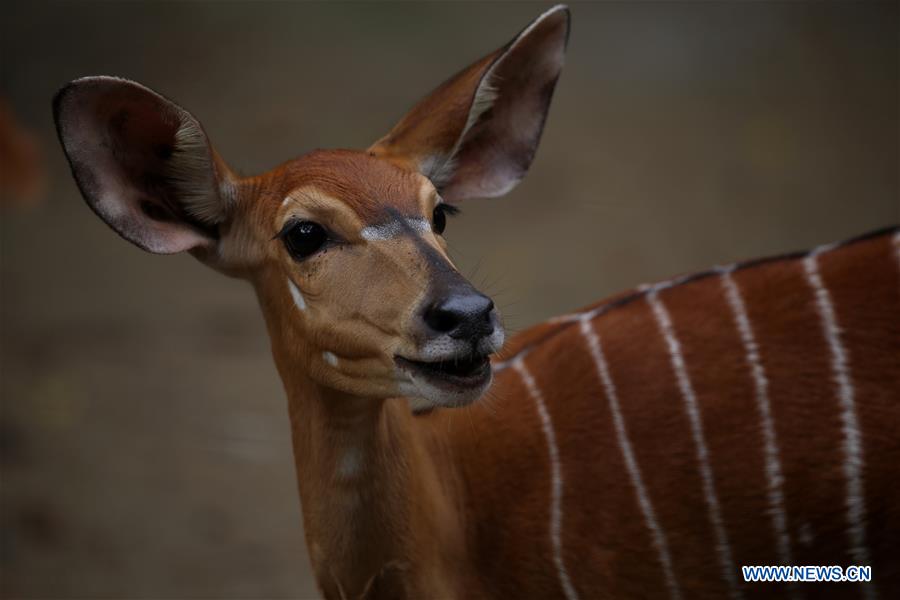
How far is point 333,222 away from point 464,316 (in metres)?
0.48

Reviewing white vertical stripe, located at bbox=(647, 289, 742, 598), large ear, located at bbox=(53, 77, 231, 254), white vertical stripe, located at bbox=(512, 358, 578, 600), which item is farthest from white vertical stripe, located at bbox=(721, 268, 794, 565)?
large ear, located at bbox=(53, 77, 231, 254)

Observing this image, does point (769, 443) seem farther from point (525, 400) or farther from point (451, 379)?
point (451, 379)

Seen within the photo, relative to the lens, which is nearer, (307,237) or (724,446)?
(307,237)

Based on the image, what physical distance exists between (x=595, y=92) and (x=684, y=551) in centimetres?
705

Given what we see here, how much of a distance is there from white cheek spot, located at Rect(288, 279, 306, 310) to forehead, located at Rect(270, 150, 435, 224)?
23 centimetres

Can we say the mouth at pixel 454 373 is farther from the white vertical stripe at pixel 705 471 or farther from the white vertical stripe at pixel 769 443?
the white vertical stripe at pixel 769 443

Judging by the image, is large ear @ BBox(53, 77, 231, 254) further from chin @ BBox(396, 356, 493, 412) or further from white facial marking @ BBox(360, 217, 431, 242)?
chin @ BBox(396, 356, 493, 412)

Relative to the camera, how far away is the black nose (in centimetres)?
222

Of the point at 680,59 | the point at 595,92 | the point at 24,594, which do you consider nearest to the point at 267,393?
the point at 24,594

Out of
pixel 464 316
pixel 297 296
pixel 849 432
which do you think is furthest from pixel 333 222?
pixel 849 432

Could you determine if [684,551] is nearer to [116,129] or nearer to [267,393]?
[116,129]

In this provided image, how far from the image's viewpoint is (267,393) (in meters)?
6.32

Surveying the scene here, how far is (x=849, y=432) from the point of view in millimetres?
2654

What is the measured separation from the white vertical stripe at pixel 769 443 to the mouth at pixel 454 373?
33.7 inches
